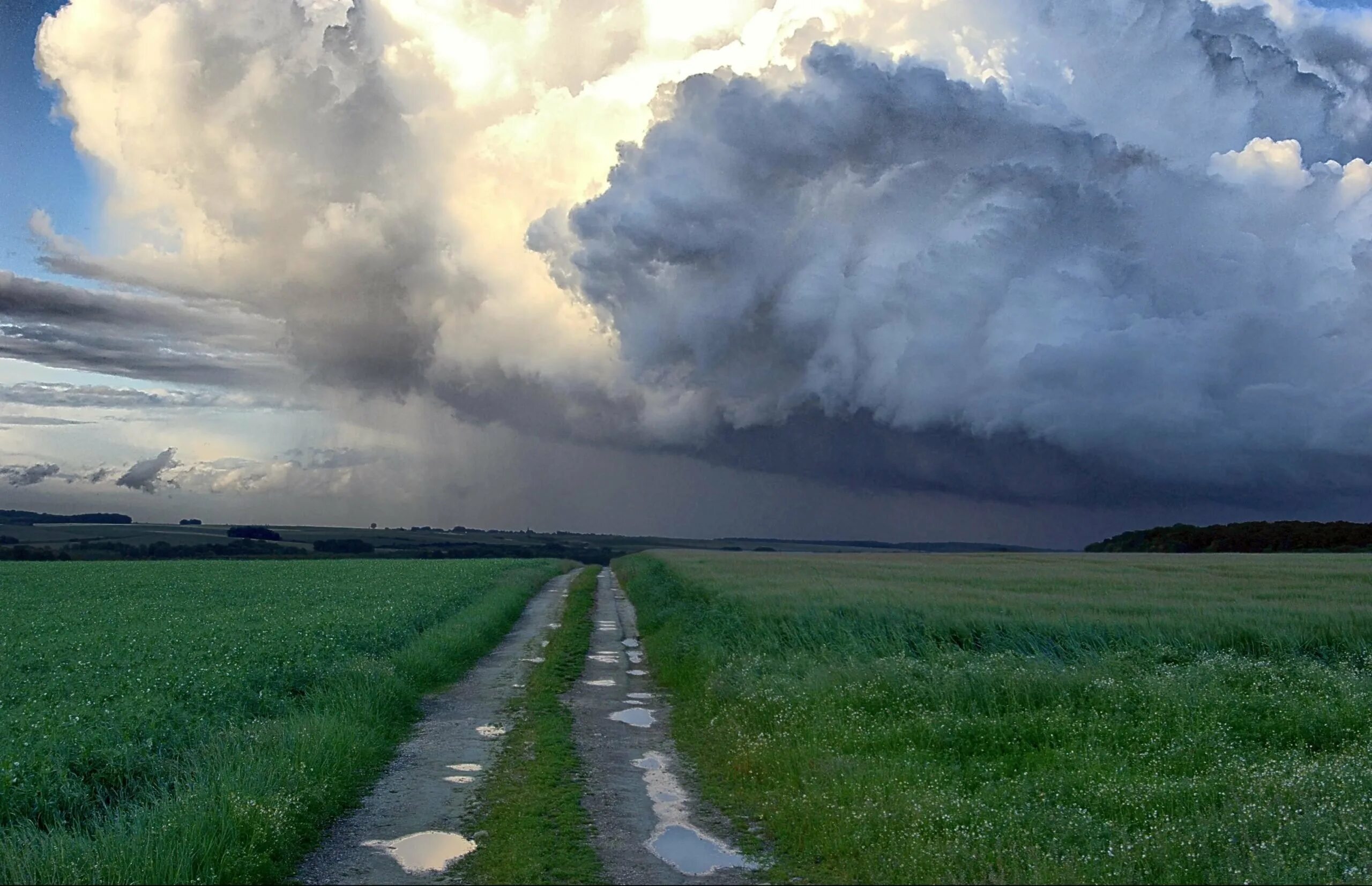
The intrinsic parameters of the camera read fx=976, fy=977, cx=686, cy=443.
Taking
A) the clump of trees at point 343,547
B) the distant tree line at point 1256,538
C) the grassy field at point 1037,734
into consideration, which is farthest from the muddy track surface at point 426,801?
the clump of trees at point 343,547

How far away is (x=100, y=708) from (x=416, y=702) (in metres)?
5.16

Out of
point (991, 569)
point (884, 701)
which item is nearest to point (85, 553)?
point (991, 569)

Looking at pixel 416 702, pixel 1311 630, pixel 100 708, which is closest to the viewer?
pixel 100 708

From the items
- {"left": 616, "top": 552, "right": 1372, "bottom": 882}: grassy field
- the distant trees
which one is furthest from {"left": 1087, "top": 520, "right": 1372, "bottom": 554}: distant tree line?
the distant trees

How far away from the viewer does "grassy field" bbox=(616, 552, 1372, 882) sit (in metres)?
8.43

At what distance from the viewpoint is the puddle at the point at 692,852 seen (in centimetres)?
867

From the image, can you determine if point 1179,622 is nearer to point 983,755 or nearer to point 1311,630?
point 1311,630

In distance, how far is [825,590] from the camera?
31953 mm

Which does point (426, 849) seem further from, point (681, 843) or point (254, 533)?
point (254, 533)

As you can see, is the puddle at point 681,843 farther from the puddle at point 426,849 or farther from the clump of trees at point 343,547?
the clump of trees at point 343,547

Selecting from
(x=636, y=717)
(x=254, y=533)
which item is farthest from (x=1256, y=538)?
(x=254, y=533)

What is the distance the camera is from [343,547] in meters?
149

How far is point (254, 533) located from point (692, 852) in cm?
16883

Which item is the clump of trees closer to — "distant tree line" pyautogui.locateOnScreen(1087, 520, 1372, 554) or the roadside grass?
"distant tree line" pyautogui.locateOnScreen(1087, 520, 1372, 554)
